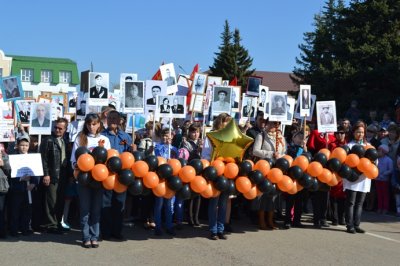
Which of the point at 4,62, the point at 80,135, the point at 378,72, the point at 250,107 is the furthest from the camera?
the point at 4,62

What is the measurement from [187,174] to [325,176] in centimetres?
222

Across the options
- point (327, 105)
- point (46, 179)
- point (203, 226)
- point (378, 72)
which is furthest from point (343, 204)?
point (378, 72)

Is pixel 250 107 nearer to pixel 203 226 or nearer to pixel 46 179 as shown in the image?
pixel 203 226

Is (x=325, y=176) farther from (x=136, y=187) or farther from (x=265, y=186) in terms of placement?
(x=136, y=187)

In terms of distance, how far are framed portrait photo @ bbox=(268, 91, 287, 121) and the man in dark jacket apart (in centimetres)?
353

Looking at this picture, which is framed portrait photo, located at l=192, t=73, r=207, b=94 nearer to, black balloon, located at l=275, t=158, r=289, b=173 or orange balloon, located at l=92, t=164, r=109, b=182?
black balloon, located at l=275, t=158, r=289, b=173

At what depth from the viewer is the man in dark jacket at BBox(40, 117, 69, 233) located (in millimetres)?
8234

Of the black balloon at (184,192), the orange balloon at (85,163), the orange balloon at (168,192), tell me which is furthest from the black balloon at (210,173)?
the orange balloon at (85,163)

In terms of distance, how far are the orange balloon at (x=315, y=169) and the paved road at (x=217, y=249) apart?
1.03m

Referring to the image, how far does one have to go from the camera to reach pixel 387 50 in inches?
957

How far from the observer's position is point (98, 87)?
10219 mm

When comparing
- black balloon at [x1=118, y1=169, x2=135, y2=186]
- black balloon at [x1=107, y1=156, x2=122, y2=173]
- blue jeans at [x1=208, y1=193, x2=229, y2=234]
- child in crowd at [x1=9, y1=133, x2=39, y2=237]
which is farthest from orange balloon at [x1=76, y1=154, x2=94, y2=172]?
blue jeans at [x1=208, y1=193, x2=229, y2=234]

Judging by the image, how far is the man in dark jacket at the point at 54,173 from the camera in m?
8.23

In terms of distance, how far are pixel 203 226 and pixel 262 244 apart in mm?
1633
